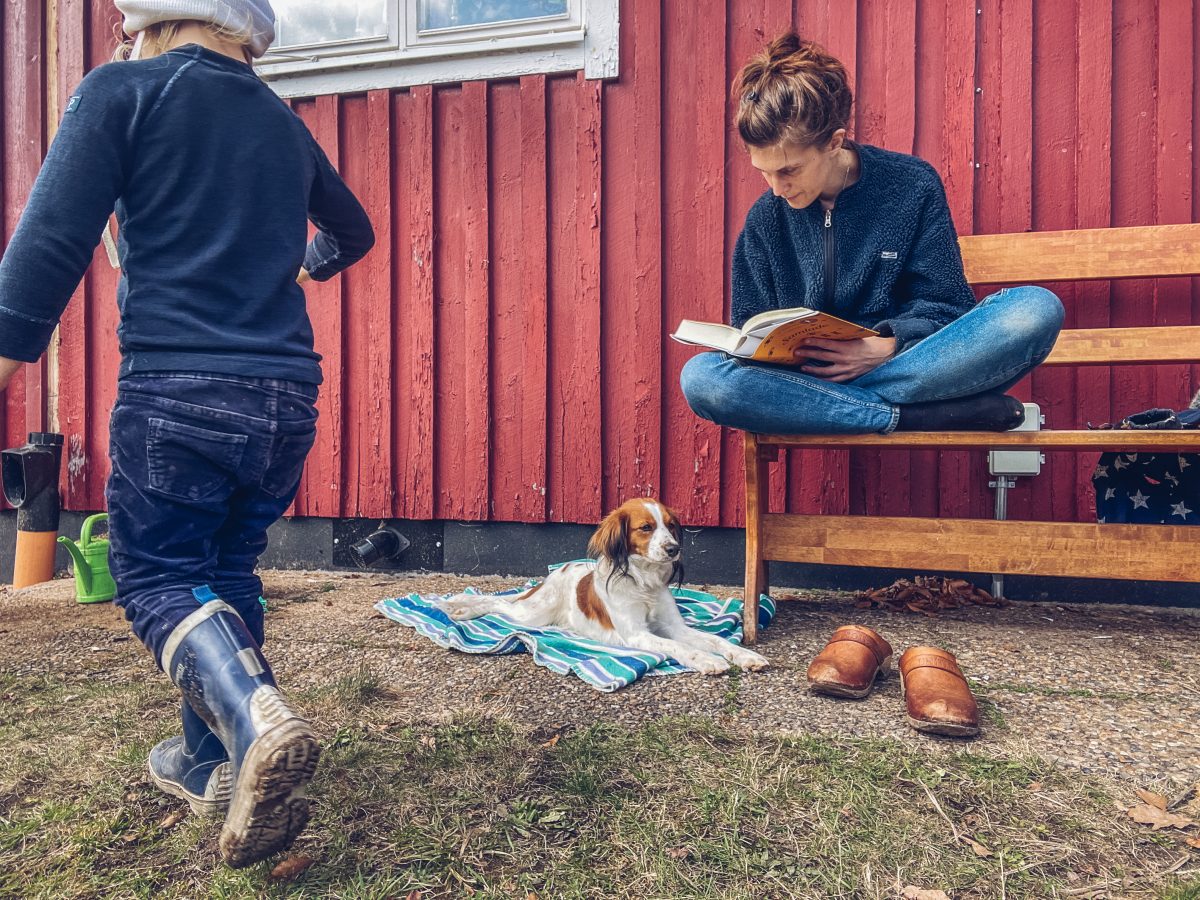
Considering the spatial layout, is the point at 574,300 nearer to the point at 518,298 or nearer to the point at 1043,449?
the point at 518,298

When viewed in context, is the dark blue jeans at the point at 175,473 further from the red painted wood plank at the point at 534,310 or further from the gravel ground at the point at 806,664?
the red painted wood plank at the point at 534,310

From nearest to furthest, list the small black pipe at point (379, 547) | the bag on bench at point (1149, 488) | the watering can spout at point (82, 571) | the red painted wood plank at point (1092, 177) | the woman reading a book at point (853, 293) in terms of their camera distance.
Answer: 1. the woman reading a book at point (853, 293)
2. the bag on bench at point (1149, 488)
3. the red painted wood plank at point (1092, 177)
4. the watering can spout at point (82, 571)
5. the small black pipe at point (379, 547)

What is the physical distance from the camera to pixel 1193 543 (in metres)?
2.48

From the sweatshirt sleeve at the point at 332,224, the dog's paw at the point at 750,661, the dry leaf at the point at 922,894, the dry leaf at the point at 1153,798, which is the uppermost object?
the sweatshirt sleeve at the point at 332,224

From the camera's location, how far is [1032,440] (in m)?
2.40

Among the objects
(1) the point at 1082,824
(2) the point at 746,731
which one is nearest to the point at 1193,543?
(1) the point at 1082,824

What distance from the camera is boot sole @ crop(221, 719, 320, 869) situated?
1.18 meters

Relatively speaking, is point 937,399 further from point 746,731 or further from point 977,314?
point 746,731

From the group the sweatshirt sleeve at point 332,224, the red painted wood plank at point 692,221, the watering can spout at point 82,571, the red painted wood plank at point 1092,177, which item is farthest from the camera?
the red painted wood plank at point 692,221

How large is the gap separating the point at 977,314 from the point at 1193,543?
3.49 ft

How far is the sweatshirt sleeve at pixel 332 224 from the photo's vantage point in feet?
5.86

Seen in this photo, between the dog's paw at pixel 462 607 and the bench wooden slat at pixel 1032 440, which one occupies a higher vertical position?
the bench wooden slat at pixel 1032 440

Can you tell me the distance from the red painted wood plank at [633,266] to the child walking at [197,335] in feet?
7.66

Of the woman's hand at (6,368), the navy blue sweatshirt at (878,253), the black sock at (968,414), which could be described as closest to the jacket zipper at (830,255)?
the navy blue sweatshirt at (878,253)
